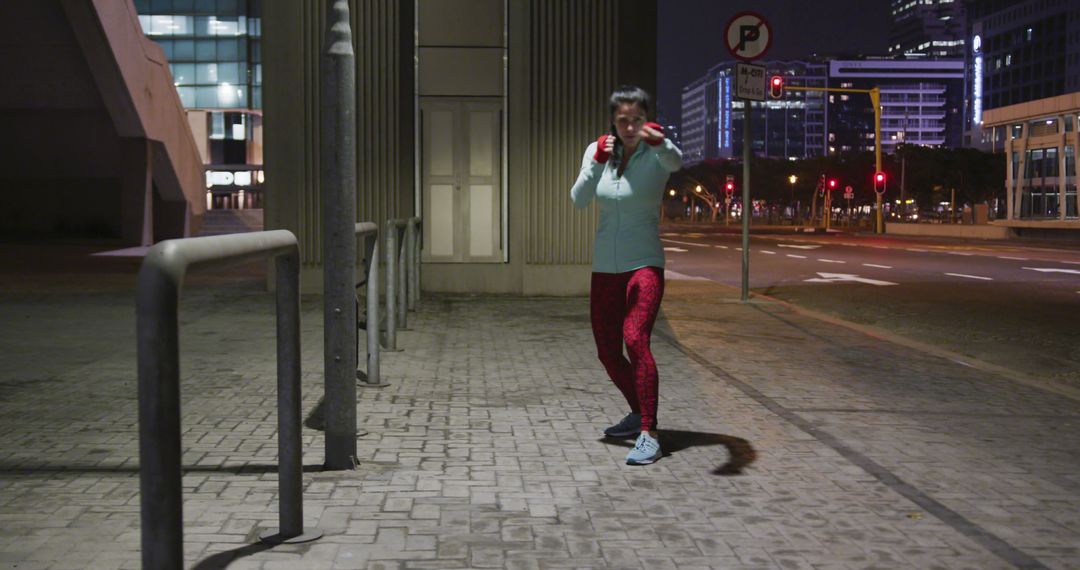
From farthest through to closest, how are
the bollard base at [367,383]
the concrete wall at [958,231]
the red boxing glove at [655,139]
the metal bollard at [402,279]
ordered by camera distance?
the concrete wall at [958,231], the metal bollard at [402,279], the bollard base at [367,383], the red boxing glove at [655,139]

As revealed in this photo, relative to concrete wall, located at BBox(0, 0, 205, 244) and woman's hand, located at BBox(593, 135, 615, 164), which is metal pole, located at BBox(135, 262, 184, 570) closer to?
woman's hand, located at BBox(593, 135, 615, 164)

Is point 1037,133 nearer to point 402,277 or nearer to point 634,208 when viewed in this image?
point 402,277

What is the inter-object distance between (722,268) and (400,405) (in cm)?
1785

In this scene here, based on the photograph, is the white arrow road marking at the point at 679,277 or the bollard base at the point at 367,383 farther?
the white arrow road marking at the point at 679,277

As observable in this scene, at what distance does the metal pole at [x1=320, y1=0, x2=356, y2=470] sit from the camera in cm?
521

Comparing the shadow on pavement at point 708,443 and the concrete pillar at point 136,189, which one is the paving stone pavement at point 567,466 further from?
the concrete pillar at point 136,189

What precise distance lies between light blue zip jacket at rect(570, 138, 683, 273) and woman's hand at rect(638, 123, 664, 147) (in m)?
0.07

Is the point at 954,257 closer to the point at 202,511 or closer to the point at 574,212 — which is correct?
the point at 574,212

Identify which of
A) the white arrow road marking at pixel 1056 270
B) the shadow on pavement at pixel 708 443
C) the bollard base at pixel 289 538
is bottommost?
the shadow on pavement at pixel 708 443

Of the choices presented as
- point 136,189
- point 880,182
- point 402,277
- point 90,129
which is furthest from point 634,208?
point 880,182

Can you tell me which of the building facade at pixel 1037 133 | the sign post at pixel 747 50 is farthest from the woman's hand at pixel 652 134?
the building facade at pixel 1037 133

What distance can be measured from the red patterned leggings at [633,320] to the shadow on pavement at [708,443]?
0.97 feet

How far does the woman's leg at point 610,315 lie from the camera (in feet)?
19.0

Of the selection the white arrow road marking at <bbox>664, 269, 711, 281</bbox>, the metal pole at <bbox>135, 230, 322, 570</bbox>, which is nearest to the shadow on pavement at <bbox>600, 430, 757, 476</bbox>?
the metal pole at <bbox>135, 230, 322, 570</bbox>
